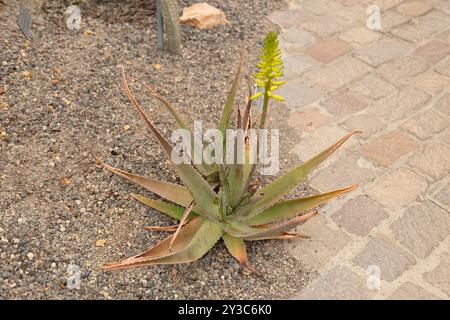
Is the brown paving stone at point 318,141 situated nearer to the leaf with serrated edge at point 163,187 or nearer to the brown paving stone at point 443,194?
the brown paving stone at point 443,194

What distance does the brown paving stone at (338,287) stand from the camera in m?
2.50

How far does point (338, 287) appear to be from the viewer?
254cm

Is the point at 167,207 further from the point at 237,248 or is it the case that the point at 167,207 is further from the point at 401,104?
the point at 401,104

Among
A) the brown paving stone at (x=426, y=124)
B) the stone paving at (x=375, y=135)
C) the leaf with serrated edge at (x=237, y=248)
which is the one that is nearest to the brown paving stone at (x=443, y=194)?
the stone paving at (x=375, y=135)

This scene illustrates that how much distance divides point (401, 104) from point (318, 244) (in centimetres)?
131

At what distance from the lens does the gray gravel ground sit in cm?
248

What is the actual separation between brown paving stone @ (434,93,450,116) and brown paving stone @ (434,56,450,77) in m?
0.27

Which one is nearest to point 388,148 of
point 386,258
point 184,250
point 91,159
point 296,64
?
point 386,258

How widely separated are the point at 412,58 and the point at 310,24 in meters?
0.79

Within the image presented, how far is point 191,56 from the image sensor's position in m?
3.75

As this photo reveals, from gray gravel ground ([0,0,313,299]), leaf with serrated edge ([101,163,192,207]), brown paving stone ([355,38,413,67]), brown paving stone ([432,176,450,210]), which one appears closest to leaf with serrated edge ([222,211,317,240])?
gray gravel ground ([0,0,313,299])

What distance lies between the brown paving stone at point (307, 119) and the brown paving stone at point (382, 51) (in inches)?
26.8
